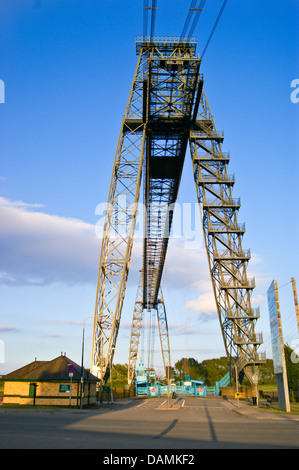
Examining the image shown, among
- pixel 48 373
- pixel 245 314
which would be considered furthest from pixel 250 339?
pixel 48 373

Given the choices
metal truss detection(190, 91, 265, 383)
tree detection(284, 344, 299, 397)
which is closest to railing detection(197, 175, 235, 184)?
metal truss detection(190, 91, 265, 383)

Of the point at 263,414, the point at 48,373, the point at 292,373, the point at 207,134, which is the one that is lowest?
the point at 263,414

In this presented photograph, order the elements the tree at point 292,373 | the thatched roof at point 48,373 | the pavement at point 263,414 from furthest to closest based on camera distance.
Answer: the tree at point 292,373
the thatched roof at point 48,373
the pavement at point 263,414

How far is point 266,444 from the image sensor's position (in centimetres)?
1140

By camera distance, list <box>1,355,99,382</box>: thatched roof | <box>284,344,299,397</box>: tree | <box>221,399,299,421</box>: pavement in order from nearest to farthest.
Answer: <box>221,399,299,421</box>: pavement → <box>1,355,99,382</box>: thatched roof → <box>284,344,299,397</box>: tree

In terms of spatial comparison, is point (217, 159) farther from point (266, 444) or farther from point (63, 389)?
point (266, 444)

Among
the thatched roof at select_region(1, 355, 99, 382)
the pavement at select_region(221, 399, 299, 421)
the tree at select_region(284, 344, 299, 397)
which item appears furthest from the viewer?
the tree at select_region(284, 344, 299, 397)

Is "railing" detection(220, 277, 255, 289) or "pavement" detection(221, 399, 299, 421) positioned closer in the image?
"pavement" detection(221, 399, 299, 421)

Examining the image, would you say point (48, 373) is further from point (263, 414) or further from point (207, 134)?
Result: point (207, 134)

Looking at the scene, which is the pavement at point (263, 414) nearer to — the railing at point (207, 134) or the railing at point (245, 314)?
the railing at point (245, 314)

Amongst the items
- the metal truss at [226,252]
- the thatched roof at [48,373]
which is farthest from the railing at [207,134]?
the thatched roof at [48,373]

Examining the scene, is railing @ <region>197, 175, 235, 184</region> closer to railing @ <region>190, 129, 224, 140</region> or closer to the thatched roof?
railing @ <region>190, 129, 224, 140</region>

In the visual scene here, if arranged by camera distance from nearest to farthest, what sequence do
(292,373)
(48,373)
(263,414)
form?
(263,414) < (48,373) < (292,373)
